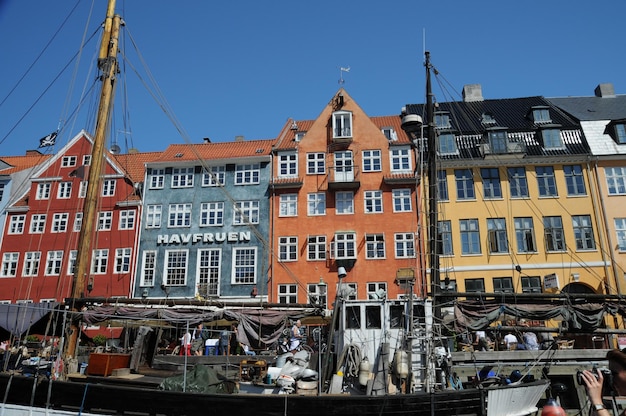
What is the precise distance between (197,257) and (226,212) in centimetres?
356

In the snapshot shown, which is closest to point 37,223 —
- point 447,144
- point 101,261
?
point 101,261

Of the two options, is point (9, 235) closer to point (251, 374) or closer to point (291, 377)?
point (251, 374)

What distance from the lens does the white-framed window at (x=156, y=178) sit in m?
36.2

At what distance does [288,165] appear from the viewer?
35.5 metres

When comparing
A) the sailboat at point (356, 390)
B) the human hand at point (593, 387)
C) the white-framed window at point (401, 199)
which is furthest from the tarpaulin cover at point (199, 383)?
the white-framed window at point (401, 199)

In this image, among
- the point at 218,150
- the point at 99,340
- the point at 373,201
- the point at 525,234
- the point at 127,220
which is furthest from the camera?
the point at 218,150

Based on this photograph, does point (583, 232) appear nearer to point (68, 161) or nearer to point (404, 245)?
point (404, 245)

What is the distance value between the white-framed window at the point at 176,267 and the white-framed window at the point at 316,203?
8641mm

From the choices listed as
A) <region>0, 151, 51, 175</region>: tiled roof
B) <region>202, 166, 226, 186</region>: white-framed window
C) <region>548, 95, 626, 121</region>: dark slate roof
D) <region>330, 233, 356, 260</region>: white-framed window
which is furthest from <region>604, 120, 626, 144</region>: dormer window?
<region>0, 151, 51, 175</region>: tiled roof

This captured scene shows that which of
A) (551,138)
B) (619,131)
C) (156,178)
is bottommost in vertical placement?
(156,178)

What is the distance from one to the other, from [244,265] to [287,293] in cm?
343

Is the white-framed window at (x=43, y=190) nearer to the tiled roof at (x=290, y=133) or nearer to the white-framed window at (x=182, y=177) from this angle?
the white-framed window at (x=182, y=177)

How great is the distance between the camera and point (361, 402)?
11.5 metres

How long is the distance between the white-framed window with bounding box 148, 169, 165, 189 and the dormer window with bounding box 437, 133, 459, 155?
19137mm
